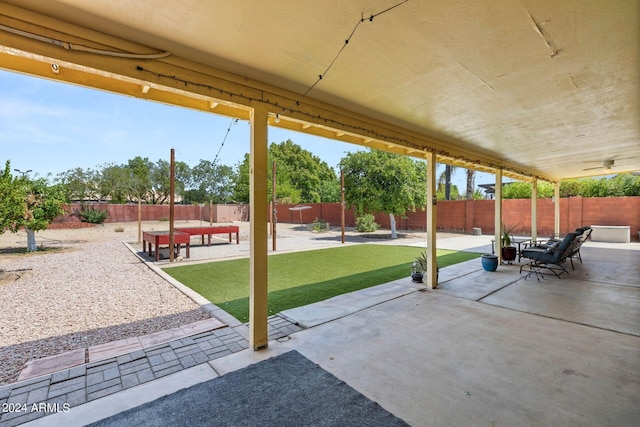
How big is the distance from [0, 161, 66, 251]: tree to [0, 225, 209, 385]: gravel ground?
4.60ft

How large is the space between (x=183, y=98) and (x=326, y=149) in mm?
38333

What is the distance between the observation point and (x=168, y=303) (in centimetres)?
444

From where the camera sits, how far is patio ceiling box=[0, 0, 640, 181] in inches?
69.6

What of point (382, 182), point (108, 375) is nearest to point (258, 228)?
point (108, 375)

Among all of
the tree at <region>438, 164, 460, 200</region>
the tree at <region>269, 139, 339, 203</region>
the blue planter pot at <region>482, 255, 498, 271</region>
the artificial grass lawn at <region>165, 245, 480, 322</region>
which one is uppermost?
the tree at <region>269, 139, 339, 203</region>

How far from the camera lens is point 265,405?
2.05 m

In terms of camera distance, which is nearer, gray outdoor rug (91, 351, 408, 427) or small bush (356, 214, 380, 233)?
gray outdoor rug (91, 351, 408, 427)

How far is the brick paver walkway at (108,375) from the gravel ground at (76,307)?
1.41 feet

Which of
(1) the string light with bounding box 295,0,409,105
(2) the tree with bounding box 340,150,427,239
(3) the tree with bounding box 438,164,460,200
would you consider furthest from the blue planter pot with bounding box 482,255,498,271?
(3) the tree with bounding box 438,164,460,200

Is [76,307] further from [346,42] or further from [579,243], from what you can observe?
[579,243]

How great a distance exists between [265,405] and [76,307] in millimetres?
3865

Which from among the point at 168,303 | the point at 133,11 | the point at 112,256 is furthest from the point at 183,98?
the point at 112,256

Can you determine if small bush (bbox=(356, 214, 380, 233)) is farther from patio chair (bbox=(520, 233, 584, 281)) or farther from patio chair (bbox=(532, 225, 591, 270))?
patio chair (bbox=(520, 233, 584, 281))

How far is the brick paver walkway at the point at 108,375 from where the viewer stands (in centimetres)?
206
